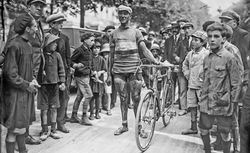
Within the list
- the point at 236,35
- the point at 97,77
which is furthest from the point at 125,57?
the point at 236,35

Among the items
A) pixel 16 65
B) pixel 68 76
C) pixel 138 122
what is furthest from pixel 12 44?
pixel 68 76

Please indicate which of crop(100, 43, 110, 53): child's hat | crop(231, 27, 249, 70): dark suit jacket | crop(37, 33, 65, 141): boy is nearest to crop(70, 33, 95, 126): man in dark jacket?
crop(37, 33, 65, 141): boy

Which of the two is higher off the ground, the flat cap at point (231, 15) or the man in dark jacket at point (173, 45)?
the flat cap at point (231, 15)

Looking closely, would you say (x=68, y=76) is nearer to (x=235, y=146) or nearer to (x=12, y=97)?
(x=12, y=97)

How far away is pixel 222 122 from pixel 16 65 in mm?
2065

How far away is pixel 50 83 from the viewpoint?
13.3 feet

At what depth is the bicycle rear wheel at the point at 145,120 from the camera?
3623mm

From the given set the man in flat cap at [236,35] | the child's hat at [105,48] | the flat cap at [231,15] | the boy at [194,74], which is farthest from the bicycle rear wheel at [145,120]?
the child's hat at [105,48]

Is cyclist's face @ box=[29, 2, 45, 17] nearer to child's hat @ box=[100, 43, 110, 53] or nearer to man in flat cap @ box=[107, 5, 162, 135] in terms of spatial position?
man in flat cap @ box=[107, 5, 162, 135]

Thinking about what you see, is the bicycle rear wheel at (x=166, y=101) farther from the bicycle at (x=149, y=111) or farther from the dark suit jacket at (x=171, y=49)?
the dark suit jacket at (x=171, y=49)

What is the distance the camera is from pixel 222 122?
3.22 m

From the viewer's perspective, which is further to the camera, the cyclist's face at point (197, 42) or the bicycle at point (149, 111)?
the cyclist's face at point (197, 42)

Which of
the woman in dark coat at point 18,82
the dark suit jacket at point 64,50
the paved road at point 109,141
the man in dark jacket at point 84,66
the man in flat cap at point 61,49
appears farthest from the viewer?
the man in dark jacket at point 84,66

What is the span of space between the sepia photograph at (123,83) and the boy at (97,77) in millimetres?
17
